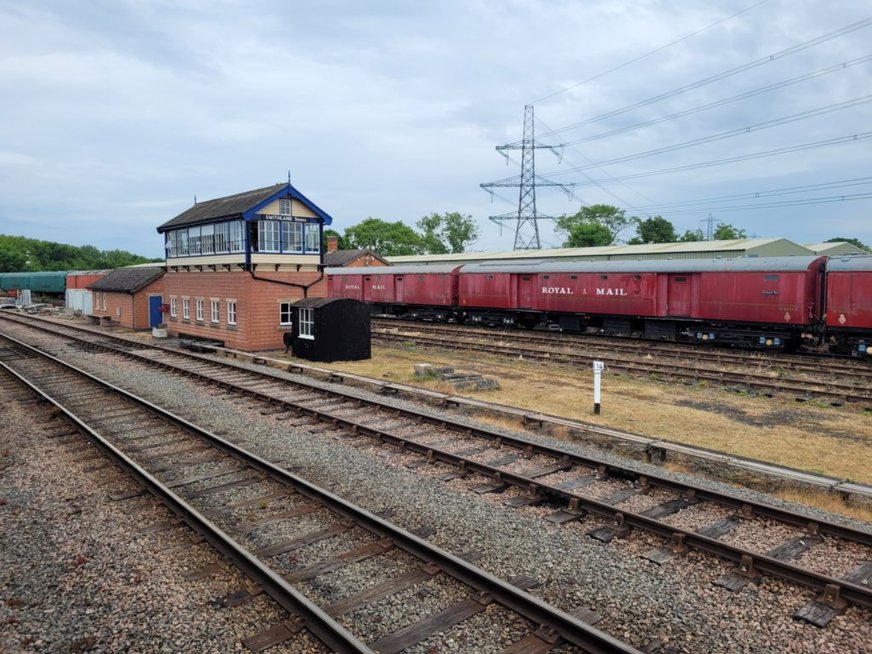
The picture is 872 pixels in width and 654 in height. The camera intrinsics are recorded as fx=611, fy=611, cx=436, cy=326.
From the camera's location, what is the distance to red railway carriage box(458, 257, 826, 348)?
822 inches

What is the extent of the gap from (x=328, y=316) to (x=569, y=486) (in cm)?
1417

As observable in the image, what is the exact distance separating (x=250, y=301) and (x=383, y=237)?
2824 inches

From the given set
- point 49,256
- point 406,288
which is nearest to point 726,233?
point 406,288

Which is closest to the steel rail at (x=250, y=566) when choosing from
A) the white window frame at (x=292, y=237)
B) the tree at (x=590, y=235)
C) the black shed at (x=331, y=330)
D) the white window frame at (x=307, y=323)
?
the black shed at (x=331, y=330)

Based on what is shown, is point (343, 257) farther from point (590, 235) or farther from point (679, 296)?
point (679, 296)

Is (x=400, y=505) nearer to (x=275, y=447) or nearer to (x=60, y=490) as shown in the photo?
(x=275, y=447)

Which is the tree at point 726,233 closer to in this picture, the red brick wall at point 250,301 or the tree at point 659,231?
the tree at point 659,231

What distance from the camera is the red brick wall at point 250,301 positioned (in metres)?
23.7

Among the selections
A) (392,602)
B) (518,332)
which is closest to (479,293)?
(518,332)

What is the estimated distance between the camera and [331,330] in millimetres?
21375

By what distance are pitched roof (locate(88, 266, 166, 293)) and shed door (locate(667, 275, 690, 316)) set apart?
2638 cm

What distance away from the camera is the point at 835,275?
19672 mm

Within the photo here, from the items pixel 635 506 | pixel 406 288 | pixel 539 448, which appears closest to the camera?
pixel 635 506

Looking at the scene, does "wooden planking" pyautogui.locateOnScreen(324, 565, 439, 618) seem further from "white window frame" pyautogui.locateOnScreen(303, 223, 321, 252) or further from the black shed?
"white window frame" pyautogui.locateOnScreen(303, 223, 321, 252)
